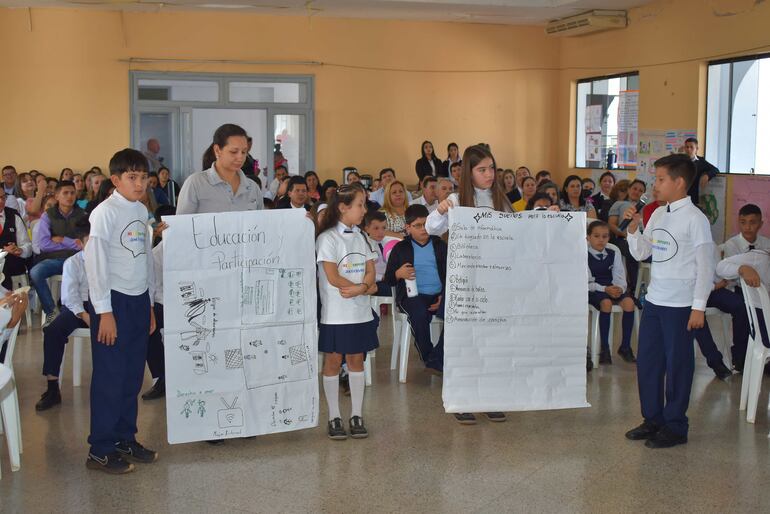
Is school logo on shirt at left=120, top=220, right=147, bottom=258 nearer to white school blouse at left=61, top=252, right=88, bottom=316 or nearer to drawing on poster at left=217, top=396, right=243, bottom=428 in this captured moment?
drawing on poster at left=217, top=396, right=243, bottom=428

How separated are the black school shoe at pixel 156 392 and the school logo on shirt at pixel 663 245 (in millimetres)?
2854

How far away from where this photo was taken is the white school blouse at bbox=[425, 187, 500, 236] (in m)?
4.32

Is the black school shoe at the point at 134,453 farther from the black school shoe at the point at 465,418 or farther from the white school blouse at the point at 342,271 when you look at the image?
the black school shoe at the point at 465,418

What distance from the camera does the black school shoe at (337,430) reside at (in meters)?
4.15

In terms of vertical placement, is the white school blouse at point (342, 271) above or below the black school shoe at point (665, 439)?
above

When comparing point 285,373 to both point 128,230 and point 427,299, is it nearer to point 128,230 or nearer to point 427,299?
point 128,230

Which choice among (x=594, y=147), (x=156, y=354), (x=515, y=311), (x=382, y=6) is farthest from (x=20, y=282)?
(x=594, y=147)

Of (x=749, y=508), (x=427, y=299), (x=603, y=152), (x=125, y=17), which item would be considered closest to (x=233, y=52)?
(x=125, y=17)

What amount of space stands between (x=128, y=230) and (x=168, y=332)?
1.70 feet

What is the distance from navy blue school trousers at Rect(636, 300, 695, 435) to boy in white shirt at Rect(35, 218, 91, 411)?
3.05m

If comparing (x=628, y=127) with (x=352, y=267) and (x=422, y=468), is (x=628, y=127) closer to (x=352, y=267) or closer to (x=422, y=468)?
(x=352, y=267)

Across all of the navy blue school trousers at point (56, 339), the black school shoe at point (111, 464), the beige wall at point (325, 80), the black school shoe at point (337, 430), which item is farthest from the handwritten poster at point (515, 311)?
the beige wall at point (325, 80)

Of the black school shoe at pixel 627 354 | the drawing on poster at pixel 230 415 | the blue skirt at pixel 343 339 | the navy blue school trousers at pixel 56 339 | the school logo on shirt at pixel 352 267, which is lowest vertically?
the black school shoe at pixel 627 354

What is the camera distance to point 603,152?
12977 millimetres
